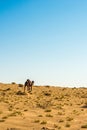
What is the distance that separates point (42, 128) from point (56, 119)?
18.8 feet

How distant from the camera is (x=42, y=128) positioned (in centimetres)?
2228

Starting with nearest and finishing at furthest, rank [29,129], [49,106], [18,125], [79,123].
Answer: [29,129]
[18,125]
[79,123]
[49,106]

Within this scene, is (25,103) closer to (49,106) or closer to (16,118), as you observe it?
(49,106)

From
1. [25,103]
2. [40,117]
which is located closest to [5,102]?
[25,103]

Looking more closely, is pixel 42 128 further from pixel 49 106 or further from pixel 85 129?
pixel 49 106

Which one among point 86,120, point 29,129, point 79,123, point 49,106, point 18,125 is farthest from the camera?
point 49,106

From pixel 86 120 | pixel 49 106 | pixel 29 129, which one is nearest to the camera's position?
pixel 29 129

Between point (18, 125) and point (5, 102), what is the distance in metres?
16.8

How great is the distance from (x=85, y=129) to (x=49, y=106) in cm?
1586

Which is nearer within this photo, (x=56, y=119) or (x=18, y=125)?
(x=18, y=125)

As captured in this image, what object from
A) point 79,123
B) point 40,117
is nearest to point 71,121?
point 79,123

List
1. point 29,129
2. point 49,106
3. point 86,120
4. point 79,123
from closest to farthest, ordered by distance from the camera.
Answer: point 29,129
point 79,123
point 86,120
point 49,106

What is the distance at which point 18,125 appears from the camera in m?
23.6

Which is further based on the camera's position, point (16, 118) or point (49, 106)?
point (49, 106)
